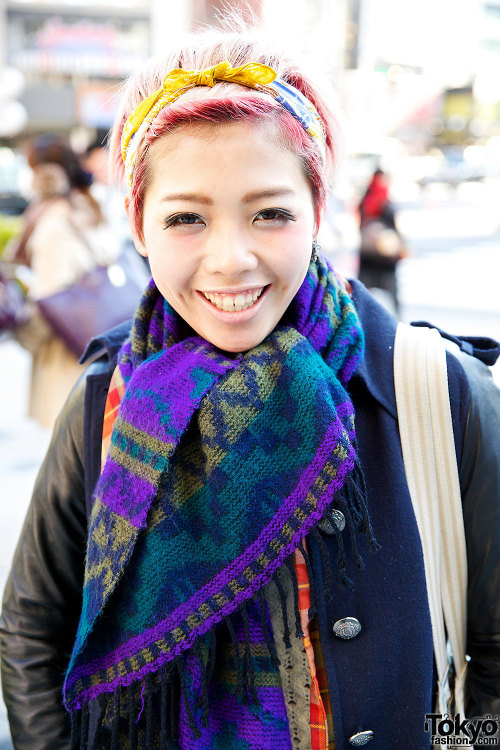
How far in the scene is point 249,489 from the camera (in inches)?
46.4

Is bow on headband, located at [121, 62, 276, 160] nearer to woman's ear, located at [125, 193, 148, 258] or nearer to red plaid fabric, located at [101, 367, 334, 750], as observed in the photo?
woman's ear, located at [125, 193, 148, 258]

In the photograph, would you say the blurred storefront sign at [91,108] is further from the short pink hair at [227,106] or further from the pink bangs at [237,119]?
the pink bangs at [237,119]

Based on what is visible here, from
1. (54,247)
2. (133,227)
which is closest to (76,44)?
(54,247)

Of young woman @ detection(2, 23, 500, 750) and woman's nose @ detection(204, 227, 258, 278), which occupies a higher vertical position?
woman's nose @ detection(204, 227, 258, 278)

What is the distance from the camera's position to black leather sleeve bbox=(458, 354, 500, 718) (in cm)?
127

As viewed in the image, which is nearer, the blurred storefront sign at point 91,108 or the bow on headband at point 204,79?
the bow on headband at point 204,79

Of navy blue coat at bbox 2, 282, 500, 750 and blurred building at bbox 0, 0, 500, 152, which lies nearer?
navy blue coat at bbox 2, 282, 500, 750

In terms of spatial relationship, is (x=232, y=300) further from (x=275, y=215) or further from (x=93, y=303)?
(x=93, y=303)

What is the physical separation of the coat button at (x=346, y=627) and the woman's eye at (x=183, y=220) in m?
0.73

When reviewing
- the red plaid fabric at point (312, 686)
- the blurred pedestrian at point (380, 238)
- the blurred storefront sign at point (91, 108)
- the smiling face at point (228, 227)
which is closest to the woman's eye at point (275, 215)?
the smiling face at point (228, 227)

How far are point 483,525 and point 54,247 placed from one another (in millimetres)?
3357

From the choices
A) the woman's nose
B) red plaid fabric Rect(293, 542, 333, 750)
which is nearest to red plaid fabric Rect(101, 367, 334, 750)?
red plaid fabric Rect(293, 542, 333, 750)

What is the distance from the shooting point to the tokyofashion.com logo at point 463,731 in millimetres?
1325

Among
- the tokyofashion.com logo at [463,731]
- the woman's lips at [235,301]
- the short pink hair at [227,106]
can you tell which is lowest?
the tokyofashion.com logo at [463,731]
